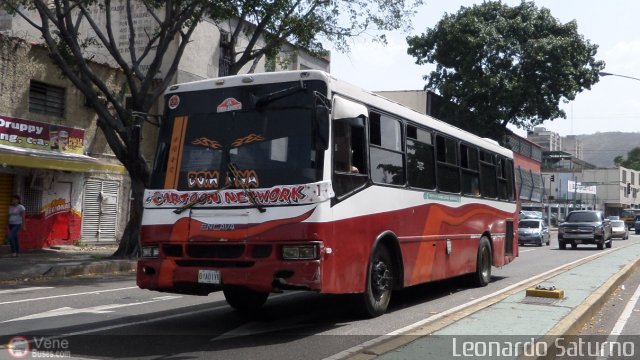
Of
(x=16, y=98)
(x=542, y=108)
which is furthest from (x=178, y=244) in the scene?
(x=542, y=108)

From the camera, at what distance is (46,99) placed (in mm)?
20656

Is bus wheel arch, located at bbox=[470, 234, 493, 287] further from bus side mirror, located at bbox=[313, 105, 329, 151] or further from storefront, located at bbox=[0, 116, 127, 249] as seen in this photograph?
storefront, located at bbox=[0, 116, 127, 249]

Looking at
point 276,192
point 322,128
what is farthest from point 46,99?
point 322,128

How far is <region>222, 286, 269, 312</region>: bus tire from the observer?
9.30m

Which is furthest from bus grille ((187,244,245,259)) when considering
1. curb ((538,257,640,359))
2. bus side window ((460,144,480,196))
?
bus side window ((460,144,480,196))

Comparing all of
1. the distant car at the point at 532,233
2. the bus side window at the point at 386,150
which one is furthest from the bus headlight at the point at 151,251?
the distant car at the point at 532,233

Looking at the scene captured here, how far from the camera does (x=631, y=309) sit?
10.7 metres

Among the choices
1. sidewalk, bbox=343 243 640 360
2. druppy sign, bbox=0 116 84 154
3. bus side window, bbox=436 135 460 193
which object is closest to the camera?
sidewalk, bbox=343 243 640 360

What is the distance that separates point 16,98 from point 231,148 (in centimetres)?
1436

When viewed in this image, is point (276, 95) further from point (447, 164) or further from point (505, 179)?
point (505, 179)

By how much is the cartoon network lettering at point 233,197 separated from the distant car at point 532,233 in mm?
28662

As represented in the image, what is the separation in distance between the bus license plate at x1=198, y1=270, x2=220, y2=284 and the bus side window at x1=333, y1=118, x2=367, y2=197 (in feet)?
5.62

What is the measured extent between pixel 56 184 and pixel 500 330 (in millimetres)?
17542

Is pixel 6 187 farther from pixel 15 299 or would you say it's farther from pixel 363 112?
pixel 363 112
